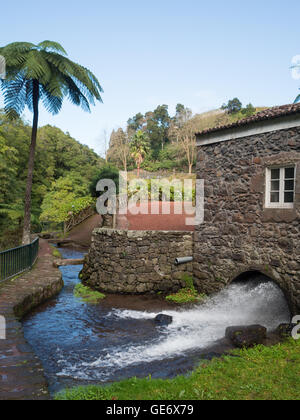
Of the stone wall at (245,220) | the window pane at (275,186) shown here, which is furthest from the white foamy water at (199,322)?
the window pane at (275,186)

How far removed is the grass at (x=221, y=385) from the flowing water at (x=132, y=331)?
62cm

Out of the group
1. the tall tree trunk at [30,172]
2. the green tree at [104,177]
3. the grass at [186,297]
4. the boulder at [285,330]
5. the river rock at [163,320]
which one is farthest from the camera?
the green tree at [104,177]

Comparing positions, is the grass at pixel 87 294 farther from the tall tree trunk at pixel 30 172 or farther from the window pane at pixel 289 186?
the window pane at pixel 289 186

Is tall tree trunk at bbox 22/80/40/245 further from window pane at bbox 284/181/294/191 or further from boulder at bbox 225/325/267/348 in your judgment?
window pane at bbox 284/181/294/191

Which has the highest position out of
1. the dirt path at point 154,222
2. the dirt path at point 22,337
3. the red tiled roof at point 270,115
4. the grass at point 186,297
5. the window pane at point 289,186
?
the red tiled roof at point 270,115

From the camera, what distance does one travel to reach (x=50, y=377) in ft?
16.9

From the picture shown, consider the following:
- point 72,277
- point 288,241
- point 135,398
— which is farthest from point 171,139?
point 135,398

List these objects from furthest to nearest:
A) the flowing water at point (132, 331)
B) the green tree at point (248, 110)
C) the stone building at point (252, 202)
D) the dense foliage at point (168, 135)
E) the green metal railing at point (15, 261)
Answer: the green tree at point (248, 110), the dense foliage at point (168, 135), the green metal railing at point (15, 261), the stone building at point (252, 202), the flowing water at point (132, 331)

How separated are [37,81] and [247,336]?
1249 cm

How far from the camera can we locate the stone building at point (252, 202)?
291 inches

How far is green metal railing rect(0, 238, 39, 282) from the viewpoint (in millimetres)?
9232

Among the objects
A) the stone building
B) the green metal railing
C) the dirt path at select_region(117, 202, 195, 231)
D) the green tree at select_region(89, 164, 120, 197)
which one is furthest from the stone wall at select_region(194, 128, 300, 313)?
the green tree at select_region(89, 164, 120, 197)

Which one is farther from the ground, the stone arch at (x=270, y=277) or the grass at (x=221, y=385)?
the stone arch at (x=270, y=277)

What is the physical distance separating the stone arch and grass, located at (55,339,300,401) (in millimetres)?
2117
